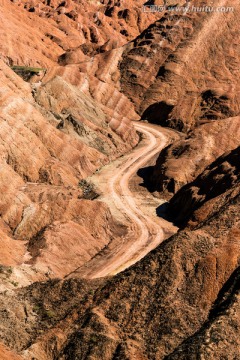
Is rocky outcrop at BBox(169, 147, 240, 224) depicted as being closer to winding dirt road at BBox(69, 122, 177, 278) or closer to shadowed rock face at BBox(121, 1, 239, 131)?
winding dirt road at BBox(69, 122, 177, 278)

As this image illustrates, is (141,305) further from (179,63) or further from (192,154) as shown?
(179,63)

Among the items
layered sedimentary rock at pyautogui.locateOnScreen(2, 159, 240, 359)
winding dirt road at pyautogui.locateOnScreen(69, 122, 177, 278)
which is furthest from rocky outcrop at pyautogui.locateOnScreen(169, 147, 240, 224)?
layered sedimentary rock at pyautogui.locateOnScreen(2, 159, 240, 359)

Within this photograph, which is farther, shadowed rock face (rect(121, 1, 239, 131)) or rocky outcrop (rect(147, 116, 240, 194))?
shadowed rock face (rect(121, 1, 239, 131))

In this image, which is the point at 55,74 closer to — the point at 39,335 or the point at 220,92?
the point at 220,92

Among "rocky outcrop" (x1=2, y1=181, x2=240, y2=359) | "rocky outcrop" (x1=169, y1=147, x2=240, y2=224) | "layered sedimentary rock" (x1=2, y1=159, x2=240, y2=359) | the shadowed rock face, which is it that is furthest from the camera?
the shadowed rock face

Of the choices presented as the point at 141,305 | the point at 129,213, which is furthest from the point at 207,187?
the point at 141,305

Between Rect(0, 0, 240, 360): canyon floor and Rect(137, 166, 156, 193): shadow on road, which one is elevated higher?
Rect(0, 0, 240, 360): canyon floor

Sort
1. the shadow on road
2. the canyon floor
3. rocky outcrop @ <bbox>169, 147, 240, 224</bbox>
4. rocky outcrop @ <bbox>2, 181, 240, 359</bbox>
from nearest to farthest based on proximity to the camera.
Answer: rocky outcrop @ <bbox>2, 181, 240, 359</bbox>, the canyon floor, rocky outcrop @ <bbox>169, 147, 240, 224</bbox>, the shadow on road

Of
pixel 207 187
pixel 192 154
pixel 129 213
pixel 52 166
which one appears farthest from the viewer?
pixel 192 154

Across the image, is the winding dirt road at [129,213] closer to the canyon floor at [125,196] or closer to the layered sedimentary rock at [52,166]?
the canyon floor at [125,196]
